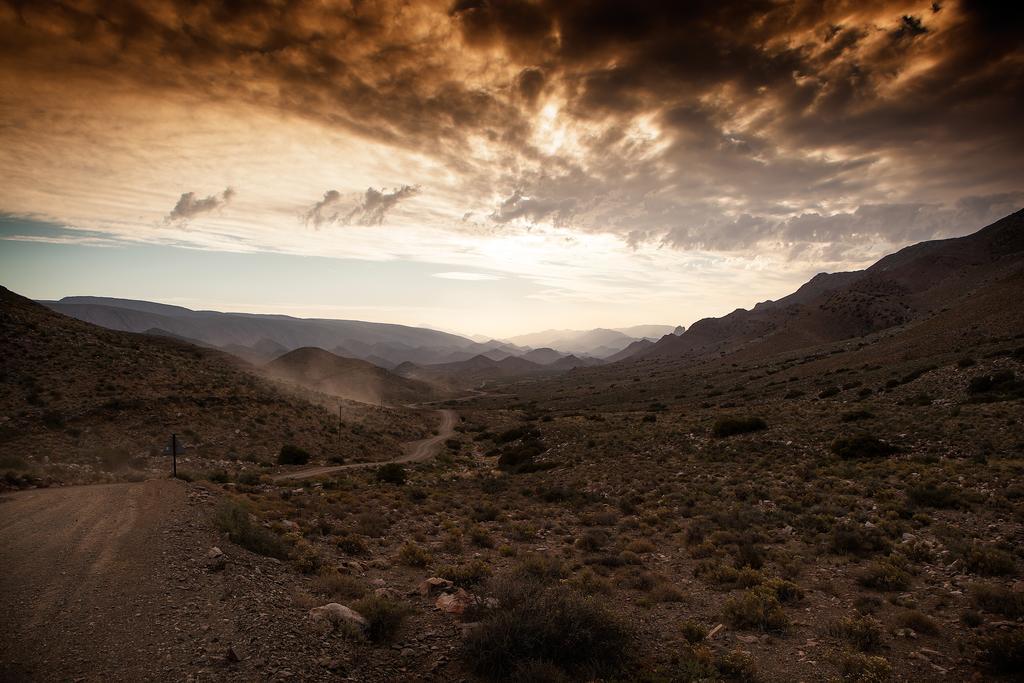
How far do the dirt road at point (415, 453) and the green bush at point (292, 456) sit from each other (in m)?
1.91

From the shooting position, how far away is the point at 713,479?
21.6 metres

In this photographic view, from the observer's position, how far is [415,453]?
40.5 meters

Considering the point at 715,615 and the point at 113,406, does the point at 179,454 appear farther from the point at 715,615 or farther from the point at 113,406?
the point at 715,615

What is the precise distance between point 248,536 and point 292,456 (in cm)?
2130

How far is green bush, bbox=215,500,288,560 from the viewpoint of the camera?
37.1 ft

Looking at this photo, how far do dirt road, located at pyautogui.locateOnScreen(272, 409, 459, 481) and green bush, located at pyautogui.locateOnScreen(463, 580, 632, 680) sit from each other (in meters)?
20.8

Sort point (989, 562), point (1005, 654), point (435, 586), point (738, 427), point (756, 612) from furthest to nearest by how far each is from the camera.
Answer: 1. point (738, 427)
2. point (435, 586)
3. point (989, 562)
4. point (756, 612)
5. point (1005, 654)

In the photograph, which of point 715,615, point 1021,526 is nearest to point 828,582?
point 715,615

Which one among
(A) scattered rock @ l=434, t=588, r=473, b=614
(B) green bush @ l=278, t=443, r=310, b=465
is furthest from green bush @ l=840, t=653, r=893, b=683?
(B) green bush @ l=278, t=443, r=310, b=465

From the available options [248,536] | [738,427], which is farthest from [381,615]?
[738,427]

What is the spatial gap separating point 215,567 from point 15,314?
45592 millimetres

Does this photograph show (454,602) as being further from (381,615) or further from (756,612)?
(756,612)

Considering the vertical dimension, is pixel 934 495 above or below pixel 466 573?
above

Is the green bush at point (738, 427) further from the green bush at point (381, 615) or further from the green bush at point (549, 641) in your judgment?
the green bush at point (381, 615)
